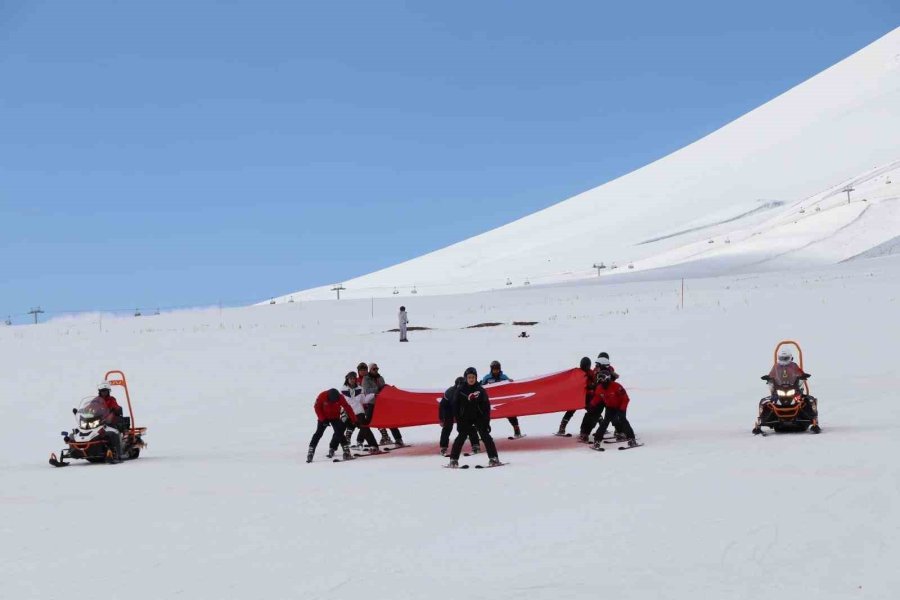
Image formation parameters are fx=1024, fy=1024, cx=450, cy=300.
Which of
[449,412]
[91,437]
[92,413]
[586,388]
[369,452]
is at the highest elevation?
[586,388]

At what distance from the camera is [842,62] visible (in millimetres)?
168625

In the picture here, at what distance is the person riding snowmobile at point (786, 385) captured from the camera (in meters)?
14.7

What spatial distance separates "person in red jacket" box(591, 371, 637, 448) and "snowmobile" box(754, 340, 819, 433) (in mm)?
1902

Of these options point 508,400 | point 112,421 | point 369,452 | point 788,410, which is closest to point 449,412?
point 508,400

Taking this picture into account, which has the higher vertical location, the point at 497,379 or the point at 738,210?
the point at 738,210

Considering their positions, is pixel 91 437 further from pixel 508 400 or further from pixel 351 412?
pixel 508 400

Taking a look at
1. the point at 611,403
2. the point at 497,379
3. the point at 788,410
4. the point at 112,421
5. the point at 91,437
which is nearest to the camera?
the point at 788,410

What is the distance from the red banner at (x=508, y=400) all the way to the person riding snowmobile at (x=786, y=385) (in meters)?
2.85

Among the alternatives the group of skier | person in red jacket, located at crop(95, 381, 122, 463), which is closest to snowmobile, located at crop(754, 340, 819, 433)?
the group of skier

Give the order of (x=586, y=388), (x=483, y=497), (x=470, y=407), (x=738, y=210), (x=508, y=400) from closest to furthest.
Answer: (x=483, y=497)
(x=470, y=407)
(x=586, y=388)
(x=508, y=400)
(x=738, y=210)

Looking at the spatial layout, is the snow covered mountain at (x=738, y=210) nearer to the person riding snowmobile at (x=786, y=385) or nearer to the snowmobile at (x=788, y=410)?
the person riding snowmobile at (x=786, y=385)

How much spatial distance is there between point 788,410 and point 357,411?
6856mm

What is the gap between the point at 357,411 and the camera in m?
17.1

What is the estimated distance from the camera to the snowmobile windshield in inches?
649
